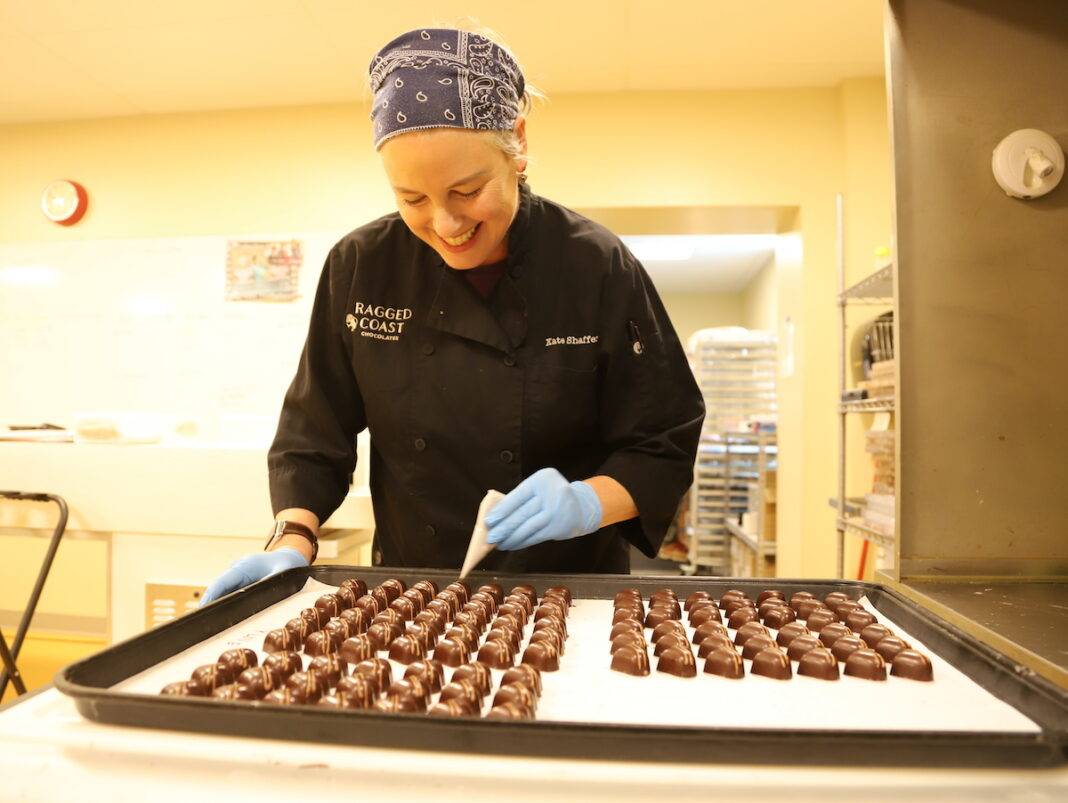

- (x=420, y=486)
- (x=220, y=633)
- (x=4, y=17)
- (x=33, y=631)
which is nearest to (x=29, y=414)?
(x=33, y=631)

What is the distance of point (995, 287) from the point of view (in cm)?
131

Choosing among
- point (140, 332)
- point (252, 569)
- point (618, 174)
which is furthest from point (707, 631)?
point (140, 332)

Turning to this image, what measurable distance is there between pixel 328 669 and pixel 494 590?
1.28 ft

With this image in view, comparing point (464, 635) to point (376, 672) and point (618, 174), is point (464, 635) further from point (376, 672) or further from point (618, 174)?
point (618, 174)

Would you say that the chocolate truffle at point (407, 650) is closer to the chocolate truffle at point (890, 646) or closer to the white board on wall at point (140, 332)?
the chocolate truffle at point (890, 646)

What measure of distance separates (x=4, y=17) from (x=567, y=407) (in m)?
3.24

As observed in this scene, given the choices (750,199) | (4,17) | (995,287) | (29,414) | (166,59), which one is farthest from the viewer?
(29,414)

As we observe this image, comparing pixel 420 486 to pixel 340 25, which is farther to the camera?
pixel 340 25

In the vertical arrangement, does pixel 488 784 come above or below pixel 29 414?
below

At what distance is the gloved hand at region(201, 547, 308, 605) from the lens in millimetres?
1141

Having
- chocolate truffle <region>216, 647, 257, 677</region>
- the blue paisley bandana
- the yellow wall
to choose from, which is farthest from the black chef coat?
the yellow wall

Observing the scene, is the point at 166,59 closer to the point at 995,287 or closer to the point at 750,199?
the point at 750,199

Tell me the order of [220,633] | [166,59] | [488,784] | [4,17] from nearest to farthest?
[488,784], [220,633], [4,17], [166,59]

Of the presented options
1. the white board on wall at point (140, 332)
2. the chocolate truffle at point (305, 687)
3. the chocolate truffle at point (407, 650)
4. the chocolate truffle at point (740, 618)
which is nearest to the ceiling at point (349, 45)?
the white board on wall at point (140, 332)
